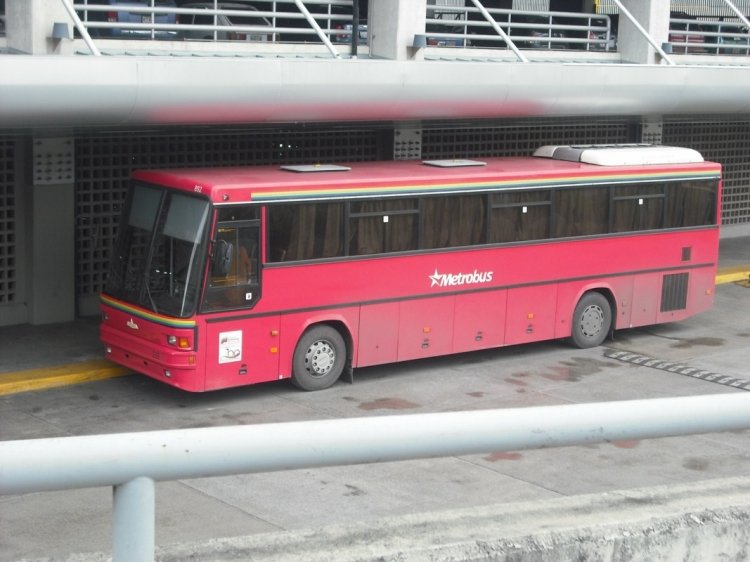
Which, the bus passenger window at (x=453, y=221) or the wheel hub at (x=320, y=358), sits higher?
the bus passenger window at (x=453, y=221)

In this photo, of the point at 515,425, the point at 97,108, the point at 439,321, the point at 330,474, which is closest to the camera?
the point at 515,425

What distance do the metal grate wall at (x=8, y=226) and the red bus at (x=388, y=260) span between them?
311cm

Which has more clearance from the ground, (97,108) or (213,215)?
(97,108)

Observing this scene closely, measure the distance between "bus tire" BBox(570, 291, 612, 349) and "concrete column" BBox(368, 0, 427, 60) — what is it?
4.07m

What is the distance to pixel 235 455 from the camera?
259 centimetres

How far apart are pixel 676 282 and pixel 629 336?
104cm

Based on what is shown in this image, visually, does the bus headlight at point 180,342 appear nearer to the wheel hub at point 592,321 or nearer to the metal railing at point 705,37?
the wheel hub at point 592,321

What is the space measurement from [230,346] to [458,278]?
127 inches

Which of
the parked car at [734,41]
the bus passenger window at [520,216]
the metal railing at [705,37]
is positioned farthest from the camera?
the parked car at [734,41]

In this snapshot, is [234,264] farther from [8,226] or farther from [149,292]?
[8,226]

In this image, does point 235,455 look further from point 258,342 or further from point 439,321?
point 439,321

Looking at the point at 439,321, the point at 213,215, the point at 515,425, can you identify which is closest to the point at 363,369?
the point at 439,321

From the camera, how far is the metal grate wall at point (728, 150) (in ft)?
82.4

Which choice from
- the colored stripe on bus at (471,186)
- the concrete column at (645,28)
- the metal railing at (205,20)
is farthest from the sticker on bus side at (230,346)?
the concrete column at (645,28)
